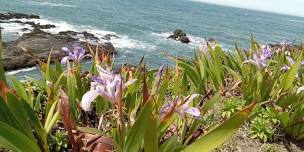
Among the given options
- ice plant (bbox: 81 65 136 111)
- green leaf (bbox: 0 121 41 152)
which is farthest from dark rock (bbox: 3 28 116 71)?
ice plant (bbox: 81 65 136 111)

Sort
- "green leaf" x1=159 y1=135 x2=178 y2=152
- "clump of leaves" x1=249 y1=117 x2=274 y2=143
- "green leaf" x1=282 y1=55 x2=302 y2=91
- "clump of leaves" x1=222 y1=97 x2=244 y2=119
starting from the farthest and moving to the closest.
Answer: "green leaf" x1=282 y1=55 x2=302 y2=91 → "clump of leaves" x1=222 y1=97 x2=244 y2=119 → "clump of leaves" x1=249 y1=117 x2=274 y2=143 → "green leaf" x1=159 y1=135 x2=178 y2=152

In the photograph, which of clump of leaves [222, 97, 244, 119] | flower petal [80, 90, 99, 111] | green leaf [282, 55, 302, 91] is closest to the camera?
flower petal [80, 90, 99, 111]

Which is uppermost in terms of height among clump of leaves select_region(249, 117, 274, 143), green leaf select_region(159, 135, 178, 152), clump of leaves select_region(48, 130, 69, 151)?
green leaf select_region(159, 135, 178, 152)

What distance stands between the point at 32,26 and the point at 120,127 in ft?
89.2

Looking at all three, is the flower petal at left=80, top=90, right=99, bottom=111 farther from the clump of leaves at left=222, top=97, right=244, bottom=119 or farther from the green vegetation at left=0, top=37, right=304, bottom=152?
the clump of leaves at left=222, top=97, right=244, bottom=119

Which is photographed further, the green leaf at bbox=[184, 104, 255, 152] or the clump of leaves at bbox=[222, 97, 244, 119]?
the clump of leaves at bbox=[222, 97, 244, 119]

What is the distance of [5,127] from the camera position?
1.80 metres

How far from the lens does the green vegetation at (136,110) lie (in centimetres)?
188

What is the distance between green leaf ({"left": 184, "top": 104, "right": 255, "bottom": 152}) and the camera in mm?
1811

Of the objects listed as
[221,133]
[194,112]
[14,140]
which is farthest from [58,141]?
[221,133]

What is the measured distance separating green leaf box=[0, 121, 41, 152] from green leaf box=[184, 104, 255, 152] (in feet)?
2.56

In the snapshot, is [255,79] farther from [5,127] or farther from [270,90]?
[5,127]

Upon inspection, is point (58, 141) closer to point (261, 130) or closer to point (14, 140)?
point (14, 140)

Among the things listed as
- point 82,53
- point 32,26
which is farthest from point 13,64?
point 82,53
